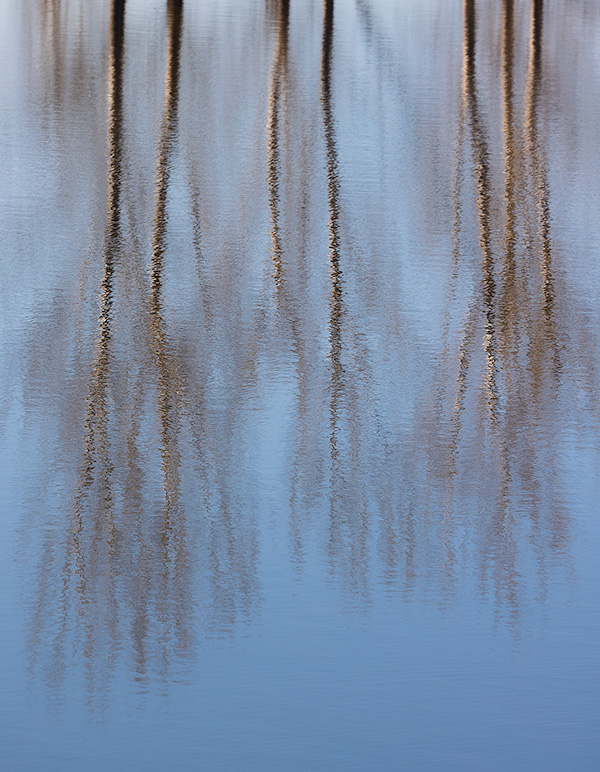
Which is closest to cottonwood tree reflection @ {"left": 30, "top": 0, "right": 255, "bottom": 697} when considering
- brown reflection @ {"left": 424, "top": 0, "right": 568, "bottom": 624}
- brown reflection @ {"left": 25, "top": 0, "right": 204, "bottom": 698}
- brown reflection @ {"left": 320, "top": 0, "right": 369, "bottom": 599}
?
brown reflection @ {"left": 25, "top": 0, "right": 204, "bottom": 698}

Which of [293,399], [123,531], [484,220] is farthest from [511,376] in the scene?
[484,220]

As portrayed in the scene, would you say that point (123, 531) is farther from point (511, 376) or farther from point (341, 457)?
point (511, 376)

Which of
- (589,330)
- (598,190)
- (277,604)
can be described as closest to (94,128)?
(598,190)

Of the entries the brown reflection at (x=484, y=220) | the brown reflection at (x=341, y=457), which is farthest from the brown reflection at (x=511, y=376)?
the brown reflection at (x=341, y=457)

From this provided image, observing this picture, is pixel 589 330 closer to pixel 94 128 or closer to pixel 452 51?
pixel 94 128

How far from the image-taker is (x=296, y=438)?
5176 millimetres

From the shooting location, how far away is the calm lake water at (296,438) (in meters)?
3.41

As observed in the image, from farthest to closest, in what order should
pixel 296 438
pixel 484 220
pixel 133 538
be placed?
1. pixel 484 220
2. pixel 296 438
3. pixel 133 538

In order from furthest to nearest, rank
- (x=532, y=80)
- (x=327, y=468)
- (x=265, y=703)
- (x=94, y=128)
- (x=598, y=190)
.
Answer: (x=532, y=80) < (x=94, y=128) < (x=598, y=190) < (x=327, y=468) < (x=265, y=703)

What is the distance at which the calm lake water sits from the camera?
3.41m

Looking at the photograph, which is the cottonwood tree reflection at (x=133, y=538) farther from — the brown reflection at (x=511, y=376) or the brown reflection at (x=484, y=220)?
the brown reflection at (x=484, y=220)

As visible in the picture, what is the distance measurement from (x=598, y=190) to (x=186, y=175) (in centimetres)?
299

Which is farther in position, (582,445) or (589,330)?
(589,330)

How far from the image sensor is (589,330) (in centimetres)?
663
